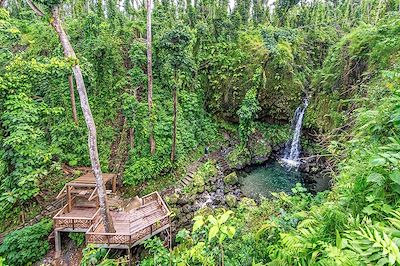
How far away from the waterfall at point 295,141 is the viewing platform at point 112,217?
9451mm

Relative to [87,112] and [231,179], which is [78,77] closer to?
[87,112]

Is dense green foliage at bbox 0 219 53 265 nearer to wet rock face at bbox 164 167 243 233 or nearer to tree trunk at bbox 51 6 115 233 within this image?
tree trunk at bbox 51 6 115 233

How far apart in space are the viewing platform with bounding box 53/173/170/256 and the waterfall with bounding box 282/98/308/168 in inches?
372

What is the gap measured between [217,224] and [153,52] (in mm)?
12767

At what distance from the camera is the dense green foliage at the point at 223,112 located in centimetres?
226

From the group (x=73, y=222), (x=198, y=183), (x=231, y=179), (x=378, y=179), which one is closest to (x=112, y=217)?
(x=73, y=222)

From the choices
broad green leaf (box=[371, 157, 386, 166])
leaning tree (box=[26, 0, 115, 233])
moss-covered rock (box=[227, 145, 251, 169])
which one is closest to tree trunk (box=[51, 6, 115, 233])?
leaning tree (box=[26, 0, 115, 233])

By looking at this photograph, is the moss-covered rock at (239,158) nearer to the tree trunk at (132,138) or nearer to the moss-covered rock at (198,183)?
the moss-covered rock at (198,183)

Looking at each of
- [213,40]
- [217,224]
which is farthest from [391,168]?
[213,40]

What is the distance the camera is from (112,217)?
30.0 ft

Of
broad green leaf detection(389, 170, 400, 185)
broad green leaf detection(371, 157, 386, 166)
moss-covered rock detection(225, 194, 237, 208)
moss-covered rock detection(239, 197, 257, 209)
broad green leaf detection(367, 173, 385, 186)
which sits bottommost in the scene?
moss-covered rock detection(225, 194, 237, 208)

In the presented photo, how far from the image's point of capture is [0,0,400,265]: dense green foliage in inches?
88.8

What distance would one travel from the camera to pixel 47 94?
13578 mm

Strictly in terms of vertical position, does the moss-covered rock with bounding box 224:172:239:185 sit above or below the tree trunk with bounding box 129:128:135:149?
below
